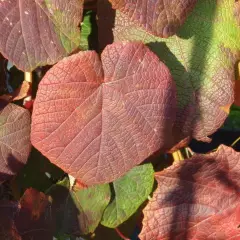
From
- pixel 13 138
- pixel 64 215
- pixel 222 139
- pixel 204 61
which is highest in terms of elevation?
pixel 204 61

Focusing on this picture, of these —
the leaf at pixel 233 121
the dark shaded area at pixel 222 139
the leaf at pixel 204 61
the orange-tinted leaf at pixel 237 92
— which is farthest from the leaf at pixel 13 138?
the leaf at pixel 233 121

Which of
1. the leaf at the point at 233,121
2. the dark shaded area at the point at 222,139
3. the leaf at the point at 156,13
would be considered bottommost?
the dark shaded area at the point at 222,139

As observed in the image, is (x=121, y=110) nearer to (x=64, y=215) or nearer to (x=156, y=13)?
(x=156, y=13)

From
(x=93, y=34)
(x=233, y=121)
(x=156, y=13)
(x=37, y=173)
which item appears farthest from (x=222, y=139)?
(x=156, y=13)

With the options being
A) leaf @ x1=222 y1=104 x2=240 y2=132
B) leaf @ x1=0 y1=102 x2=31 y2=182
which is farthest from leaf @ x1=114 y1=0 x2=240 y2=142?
leaf @ x1=222 y1=104 x2=240 y2=132

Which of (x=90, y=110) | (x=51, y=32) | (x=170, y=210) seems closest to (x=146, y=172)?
(x=170, y=210)

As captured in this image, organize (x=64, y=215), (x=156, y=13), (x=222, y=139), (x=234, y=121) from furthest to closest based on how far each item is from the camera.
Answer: (x=234, y=121), (x=222, y=139), (x=64, y=215), (x=156, y=13)

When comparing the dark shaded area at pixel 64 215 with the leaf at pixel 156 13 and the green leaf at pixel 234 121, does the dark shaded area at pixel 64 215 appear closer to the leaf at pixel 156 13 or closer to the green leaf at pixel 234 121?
the leaf at pixel 156 13

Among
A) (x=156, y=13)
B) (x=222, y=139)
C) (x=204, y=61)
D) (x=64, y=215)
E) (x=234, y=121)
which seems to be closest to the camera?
(x=156, y=13)

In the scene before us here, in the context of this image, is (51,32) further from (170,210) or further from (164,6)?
(170,210)
